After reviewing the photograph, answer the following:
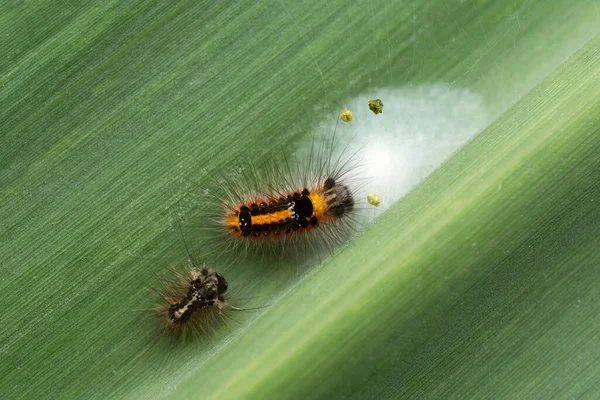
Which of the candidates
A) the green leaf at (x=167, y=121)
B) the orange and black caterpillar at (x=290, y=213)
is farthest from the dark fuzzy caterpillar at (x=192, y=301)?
the orange and black caterpillar at (x=290, y=213)

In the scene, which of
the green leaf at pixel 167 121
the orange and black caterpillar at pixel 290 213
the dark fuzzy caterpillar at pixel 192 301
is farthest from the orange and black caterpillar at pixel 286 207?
the dark fuzzy caterpillar at pixel 192 301

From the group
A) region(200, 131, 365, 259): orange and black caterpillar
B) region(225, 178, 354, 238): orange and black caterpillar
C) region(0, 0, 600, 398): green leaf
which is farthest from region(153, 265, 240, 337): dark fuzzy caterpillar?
region(225, 178, 354, 238): orange and black caterpillar

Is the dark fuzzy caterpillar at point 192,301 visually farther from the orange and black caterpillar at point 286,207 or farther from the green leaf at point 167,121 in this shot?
the orange and black caterpillar at point 286,207

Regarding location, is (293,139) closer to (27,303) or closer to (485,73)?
(485,73)

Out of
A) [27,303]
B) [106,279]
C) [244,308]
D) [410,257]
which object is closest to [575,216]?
[410,257]

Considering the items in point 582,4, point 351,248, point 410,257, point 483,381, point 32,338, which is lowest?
point 483,381

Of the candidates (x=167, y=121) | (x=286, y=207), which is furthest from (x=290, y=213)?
(x=167, y=121)

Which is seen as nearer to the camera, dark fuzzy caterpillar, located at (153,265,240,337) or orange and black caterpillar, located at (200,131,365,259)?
dark fuzzy caterpillar, located at (153,265,240,337)

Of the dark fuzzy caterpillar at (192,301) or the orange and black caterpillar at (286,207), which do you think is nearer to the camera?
the dark fuzzy caterpillar at (192,301)

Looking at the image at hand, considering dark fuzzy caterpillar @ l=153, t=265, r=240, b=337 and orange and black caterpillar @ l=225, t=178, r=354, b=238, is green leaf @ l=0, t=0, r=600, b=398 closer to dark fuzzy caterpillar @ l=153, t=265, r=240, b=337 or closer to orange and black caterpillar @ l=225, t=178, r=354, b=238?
dark fuzzy caterpillar @ l=153, t=265, r=240, b=337

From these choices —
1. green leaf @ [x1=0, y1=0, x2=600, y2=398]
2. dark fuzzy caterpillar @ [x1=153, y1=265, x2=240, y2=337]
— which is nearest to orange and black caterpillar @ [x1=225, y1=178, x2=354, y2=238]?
Result: green leaf @ [x1=0, y1=0, x2=600, y2=398]

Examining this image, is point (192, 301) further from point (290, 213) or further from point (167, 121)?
point (167, 121)
